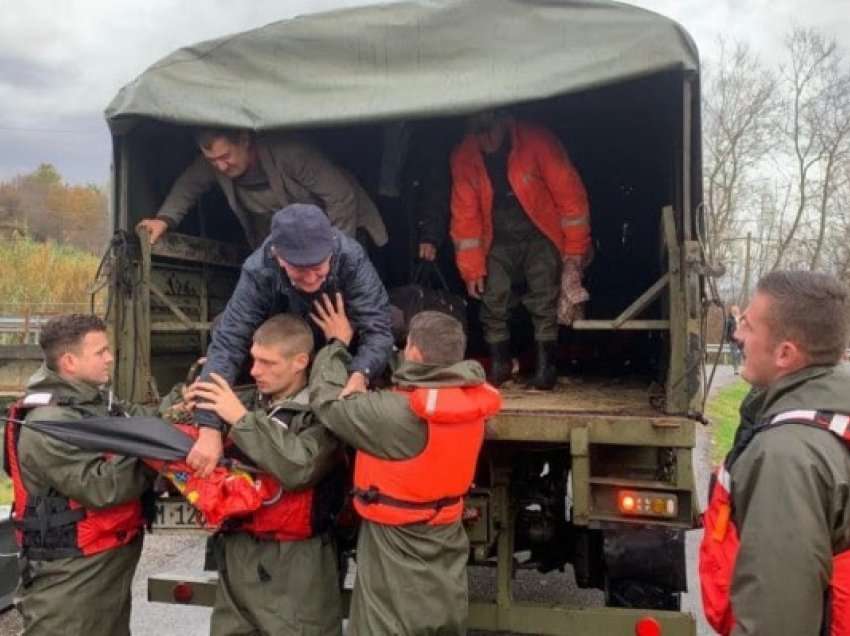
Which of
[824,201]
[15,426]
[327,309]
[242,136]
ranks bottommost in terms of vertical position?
[15,426]

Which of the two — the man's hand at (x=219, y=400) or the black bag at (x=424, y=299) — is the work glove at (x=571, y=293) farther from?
the man's hand at (x=219, y=400)

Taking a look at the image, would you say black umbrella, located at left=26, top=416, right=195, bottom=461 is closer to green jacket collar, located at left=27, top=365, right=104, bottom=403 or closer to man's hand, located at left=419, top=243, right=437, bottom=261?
green jacket collar, located at left=27, top=365, right=104, bottom=403

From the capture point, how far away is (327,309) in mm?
3422

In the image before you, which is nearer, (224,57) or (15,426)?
(15,426)

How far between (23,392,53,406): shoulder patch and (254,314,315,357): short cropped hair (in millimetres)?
780

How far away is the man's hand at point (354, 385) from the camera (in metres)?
2.96

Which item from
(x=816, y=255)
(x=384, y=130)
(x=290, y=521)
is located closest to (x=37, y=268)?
(x=384, y=130)

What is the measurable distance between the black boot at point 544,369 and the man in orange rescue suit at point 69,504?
2.03m

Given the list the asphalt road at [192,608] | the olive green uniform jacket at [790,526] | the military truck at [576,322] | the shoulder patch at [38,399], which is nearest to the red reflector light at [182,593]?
the military truck at [576,322]

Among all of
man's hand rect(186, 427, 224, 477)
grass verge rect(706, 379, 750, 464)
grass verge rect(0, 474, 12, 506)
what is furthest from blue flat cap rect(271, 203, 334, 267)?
grass verge rect(706, 379, 750, 464)

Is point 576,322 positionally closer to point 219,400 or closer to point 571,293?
point 571,293

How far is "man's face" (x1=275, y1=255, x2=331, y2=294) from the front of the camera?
321 cm

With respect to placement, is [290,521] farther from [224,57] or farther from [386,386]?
[224,57]

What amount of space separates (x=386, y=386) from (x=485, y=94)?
4.62 ft
